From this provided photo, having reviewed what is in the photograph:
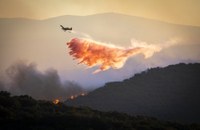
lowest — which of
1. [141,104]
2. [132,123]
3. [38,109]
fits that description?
[132,123]

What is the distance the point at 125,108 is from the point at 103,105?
16967 millimetres

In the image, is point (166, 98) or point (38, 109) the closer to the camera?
point (38, 109)

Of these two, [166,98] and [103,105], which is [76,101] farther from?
[166,98]

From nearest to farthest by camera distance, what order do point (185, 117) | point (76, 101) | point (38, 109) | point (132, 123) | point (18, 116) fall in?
1. point (18, 116)
2. point (132, 123)
3. point (38, 109)
4. point (185, 117)
5. point (76, 101)

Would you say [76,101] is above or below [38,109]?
above

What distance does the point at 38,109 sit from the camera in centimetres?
7306

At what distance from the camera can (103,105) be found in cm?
19425

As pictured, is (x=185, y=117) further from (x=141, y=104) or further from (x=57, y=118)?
(x=57, y=118)

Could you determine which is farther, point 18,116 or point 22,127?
point 18,116

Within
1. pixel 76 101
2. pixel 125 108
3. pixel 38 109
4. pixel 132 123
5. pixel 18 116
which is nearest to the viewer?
pixel 18 116

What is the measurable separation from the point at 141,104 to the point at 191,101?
23.5 m

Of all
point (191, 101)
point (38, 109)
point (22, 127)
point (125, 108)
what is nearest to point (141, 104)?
point (125, 108)

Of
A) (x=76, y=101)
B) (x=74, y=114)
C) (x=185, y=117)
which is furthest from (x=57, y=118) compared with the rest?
(x=76, y=101)

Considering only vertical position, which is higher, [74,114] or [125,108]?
[125,108]
